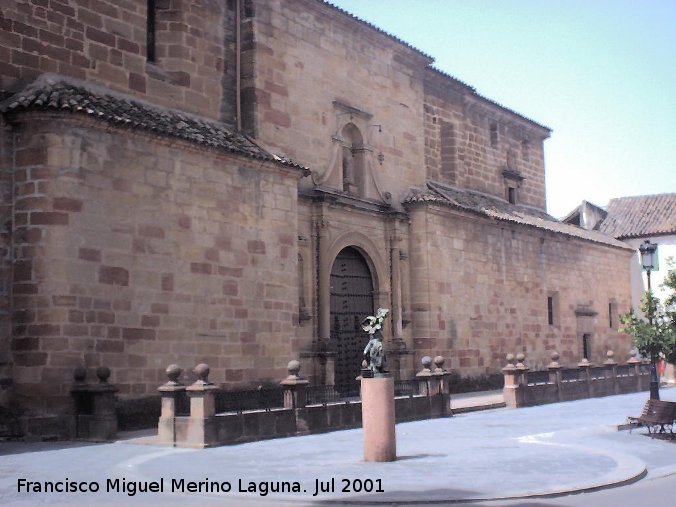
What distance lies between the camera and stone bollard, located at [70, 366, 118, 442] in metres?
12.3

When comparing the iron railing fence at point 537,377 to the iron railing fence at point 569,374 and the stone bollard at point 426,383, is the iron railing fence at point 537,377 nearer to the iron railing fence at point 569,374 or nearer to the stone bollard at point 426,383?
the iron railing fence at point 569,374

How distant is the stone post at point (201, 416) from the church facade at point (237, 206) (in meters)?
2.03

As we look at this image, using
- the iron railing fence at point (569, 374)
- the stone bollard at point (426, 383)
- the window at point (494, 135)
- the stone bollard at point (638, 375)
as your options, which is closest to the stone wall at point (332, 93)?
the stone bollard at point (426, 383)

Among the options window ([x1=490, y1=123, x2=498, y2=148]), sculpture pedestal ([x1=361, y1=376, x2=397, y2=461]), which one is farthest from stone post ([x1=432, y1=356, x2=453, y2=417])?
window ([x1=490, y1=123, x2=498, y2=148])

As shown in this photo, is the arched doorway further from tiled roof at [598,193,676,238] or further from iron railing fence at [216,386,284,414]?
tiled roof at [598,193,676,238]

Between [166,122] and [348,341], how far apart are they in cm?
708

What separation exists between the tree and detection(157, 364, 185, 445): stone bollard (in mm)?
7876

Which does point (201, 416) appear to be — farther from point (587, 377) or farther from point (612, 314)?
point (612, 314)

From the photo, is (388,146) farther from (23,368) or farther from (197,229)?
(23,368)

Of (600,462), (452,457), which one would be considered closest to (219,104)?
(452,457)

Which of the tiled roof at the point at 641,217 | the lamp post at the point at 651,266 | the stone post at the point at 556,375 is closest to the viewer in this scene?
the lamp post at the point at 651,266

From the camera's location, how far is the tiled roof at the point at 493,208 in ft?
72.5

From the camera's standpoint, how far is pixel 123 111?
14070 mm

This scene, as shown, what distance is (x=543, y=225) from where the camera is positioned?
89.3ft
